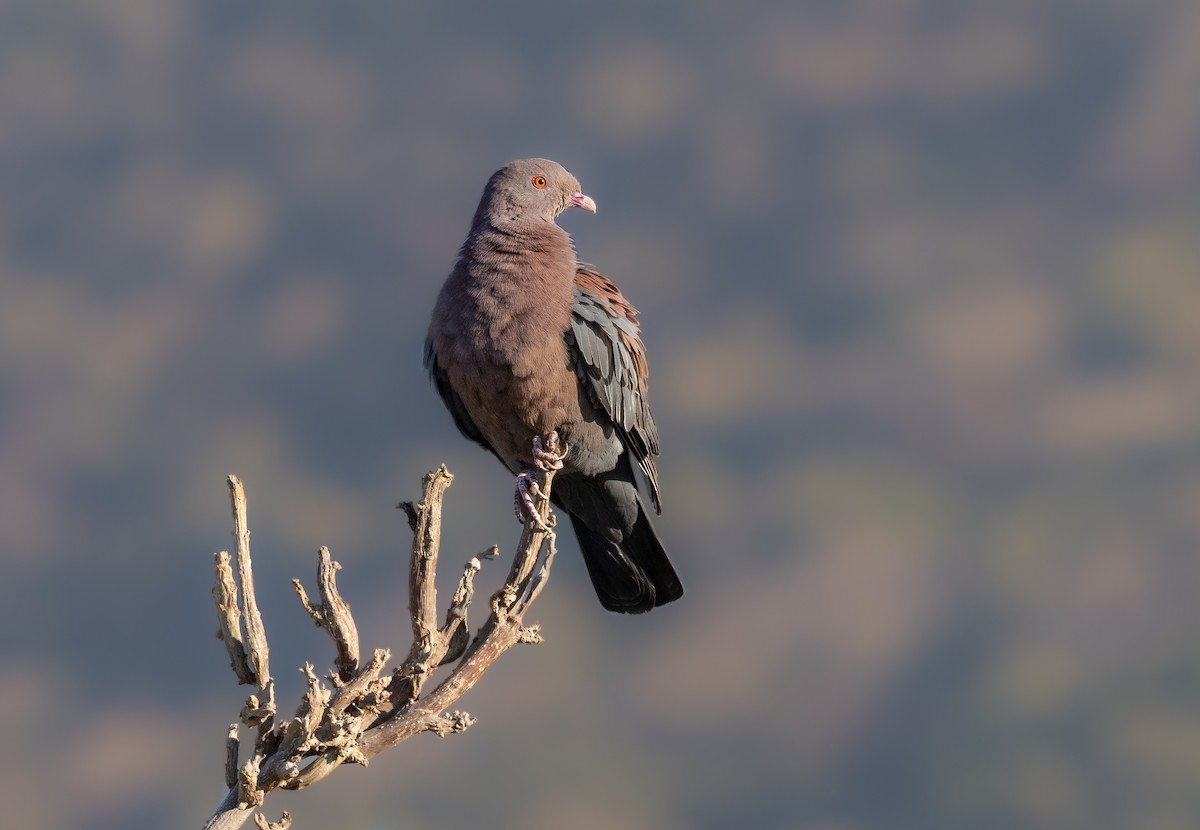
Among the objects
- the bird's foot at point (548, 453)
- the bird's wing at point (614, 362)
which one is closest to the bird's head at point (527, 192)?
the bird's wing at point (614, 362)

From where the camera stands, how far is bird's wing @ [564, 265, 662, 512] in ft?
19.9

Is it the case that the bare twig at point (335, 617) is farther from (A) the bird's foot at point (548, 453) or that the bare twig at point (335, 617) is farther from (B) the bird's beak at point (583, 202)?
(B) the bird's beak at point (583, 202)

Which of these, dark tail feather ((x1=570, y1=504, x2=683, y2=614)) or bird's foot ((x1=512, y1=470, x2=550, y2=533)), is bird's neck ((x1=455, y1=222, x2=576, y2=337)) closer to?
bird's foot ((x1=512, y1=470, x2=550, y2=533))

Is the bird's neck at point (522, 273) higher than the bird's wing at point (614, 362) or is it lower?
higher

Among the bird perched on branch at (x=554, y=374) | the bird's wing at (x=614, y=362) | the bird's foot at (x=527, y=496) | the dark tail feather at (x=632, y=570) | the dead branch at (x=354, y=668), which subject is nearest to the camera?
the dead branch at (x=354, y=668)

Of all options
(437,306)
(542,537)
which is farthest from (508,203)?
(542,537)

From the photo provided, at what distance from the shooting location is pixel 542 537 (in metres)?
5.32

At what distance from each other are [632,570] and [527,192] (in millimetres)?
1944

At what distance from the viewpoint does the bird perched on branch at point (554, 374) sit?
19.6ft

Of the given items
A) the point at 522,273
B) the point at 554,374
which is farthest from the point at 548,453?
the point at 522,273

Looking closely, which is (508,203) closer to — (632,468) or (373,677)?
(632,468)

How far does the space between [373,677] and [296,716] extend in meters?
0.29

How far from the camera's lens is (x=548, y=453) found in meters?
6.07

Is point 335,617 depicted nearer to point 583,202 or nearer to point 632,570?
point 632,570
